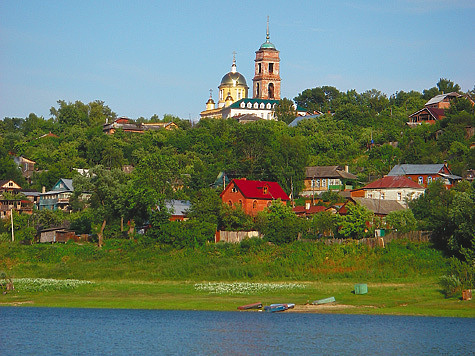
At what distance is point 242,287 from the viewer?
61.2 metres

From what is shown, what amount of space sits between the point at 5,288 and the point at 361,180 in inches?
2251

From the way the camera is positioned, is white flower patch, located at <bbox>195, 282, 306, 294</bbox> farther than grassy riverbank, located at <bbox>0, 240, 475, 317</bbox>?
Yes

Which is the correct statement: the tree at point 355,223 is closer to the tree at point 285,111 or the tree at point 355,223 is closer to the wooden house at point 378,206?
the wooden house at point 378,206

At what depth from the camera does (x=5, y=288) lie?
6153 cm

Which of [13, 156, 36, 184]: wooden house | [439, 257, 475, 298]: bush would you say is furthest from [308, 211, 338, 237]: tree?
[13, 156, 36, 184]: wooden house

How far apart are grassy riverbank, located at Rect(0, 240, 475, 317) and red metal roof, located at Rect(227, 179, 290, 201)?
1441 cm

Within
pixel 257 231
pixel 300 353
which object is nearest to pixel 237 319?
pixel 300 353

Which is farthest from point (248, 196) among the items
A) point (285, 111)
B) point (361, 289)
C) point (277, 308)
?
point (285, 111)

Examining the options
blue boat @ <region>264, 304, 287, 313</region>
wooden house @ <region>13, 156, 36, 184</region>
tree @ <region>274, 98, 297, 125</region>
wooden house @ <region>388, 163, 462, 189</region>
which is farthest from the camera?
tree @ <region>274, 98, 297, 125</region>

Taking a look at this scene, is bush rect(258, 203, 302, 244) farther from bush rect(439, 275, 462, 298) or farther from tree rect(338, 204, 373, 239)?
bush rect(439, 275, 462, 298)

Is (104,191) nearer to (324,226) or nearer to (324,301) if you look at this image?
(324,226)

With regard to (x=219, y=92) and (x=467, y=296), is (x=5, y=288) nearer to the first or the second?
(x=467, y=296)

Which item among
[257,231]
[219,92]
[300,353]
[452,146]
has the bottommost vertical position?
[300,353]

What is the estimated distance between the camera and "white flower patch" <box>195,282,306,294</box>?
5975 cm
